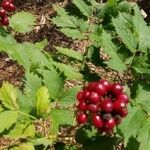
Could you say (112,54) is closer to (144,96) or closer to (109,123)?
(144,96)

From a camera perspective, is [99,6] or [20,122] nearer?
[20,122]

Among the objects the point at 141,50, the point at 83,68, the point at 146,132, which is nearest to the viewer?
the point at 146,132

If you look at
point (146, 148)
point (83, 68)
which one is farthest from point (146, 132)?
point (83, 68)

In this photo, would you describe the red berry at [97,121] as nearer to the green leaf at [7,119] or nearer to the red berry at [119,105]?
the red berry at [119,105]

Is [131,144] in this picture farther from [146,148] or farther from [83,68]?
→ [83,68]

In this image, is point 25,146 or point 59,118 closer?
point 25,146

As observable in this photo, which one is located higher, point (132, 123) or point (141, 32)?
point (141, 32)

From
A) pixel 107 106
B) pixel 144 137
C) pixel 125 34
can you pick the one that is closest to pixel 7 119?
pixel 107 106
